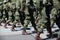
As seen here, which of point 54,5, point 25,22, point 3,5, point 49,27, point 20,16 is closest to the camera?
point 54,5

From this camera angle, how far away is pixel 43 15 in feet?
31.7

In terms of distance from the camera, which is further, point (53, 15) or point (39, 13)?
point (39, 13)

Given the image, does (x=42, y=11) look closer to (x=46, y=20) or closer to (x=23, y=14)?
(x=46, y=20)

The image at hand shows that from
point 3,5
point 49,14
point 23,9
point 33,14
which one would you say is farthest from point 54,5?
point 3,5

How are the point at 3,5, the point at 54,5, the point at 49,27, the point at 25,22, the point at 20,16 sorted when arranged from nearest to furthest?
the point at 54,5 → the point at 49,27 → the point at 25,22 → the point at 20,16 → the point at 3,5

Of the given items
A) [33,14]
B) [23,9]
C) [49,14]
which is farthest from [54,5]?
[23,9]

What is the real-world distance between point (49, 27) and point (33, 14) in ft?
2.90

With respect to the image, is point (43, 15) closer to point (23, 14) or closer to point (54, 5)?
point (54, 5)

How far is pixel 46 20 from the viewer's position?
9688 mm

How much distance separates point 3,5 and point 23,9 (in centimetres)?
271

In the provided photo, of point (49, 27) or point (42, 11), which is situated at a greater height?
point (42, 11)

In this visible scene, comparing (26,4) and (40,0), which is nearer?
(40,0)

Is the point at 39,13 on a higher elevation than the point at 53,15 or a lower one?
higher

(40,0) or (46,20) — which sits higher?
(40,0)
